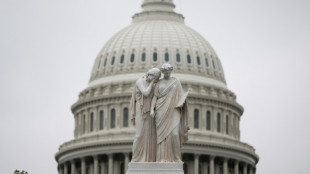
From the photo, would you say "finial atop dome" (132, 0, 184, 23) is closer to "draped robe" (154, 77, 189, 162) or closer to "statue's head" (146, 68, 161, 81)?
"statue's head" (146, 68, 161, 81)

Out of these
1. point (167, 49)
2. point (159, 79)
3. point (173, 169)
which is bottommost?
point (173, 169)

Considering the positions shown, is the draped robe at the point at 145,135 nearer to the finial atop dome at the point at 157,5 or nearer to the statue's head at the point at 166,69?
the statue's head at the point at 166,69

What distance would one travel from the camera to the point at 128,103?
155m

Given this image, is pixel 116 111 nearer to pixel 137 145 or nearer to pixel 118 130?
pixel 118 130

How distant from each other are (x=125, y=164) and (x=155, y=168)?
4945 inches

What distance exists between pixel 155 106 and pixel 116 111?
422 feet

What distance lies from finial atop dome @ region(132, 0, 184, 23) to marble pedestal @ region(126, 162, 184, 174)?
142m

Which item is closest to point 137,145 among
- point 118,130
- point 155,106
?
point 155,106

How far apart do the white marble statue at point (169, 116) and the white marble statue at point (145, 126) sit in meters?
0.14

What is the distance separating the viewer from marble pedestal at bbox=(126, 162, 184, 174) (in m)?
24.5

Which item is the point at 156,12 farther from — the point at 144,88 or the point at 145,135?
the point at 145,135

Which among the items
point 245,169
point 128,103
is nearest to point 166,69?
point 128,103

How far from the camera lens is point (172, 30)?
536 feet

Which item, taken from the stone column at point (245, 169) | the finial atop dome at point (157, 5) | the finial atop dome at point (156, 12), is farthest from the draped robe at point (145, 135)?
the finial atop dome at point (156, 12)
